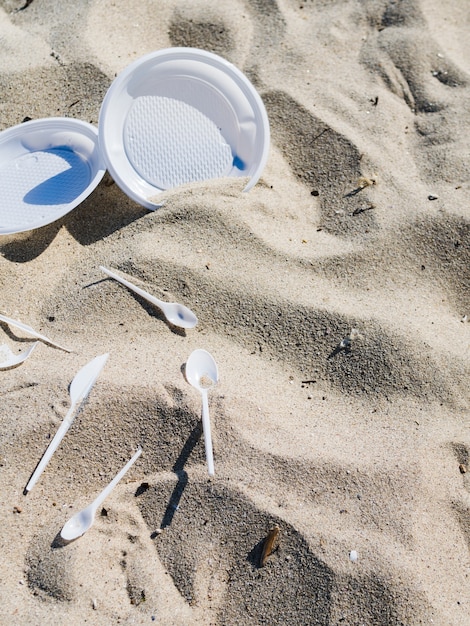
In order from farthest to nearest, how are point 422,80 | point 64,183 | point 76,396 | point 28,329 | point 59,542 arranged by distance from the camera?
point 422,80, point 64,183, point 28,329, point 76,396, point 59,542

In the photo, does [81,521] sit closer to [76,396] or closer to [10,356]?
[76,396]

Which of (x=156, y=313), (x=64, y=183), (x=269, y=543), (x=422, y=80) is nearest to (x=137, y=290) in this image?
(x=156, y=313)

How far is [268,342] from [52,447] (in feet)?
2.15

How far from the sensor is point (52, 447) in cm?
138

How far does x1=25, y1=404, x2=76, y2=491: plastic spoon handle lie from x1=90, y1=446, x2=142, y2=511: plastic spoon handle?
0.16m

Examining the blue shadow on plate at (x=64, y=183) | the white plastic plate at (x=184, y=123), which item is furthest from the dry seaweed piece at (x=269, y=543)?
the blue shadow on plate at (x=64, y=183)

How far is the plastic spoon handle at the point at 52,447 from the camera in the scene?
1358 mm

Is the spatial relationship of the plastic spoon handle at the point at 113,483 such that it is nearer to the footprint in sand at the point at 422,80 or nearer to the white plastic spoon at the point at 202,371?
the white plastic spoon at the point at 202,371

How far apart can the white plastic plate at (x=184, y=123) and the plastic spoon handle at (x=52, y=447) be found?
28.2 inches

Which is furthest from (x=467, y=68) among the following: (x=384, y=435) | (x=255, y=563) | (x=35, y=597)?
(x=35, y=597)

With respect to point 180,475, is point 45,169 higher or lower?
higher

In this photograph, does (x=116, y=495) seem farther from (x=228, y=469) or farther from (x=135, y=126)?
(x=135, y=126)

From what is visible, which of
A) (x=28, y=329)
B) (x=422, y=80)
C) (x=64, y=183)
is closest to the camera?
(x=28, y=329)

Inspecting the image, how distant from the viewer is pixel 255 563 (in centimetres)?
130
